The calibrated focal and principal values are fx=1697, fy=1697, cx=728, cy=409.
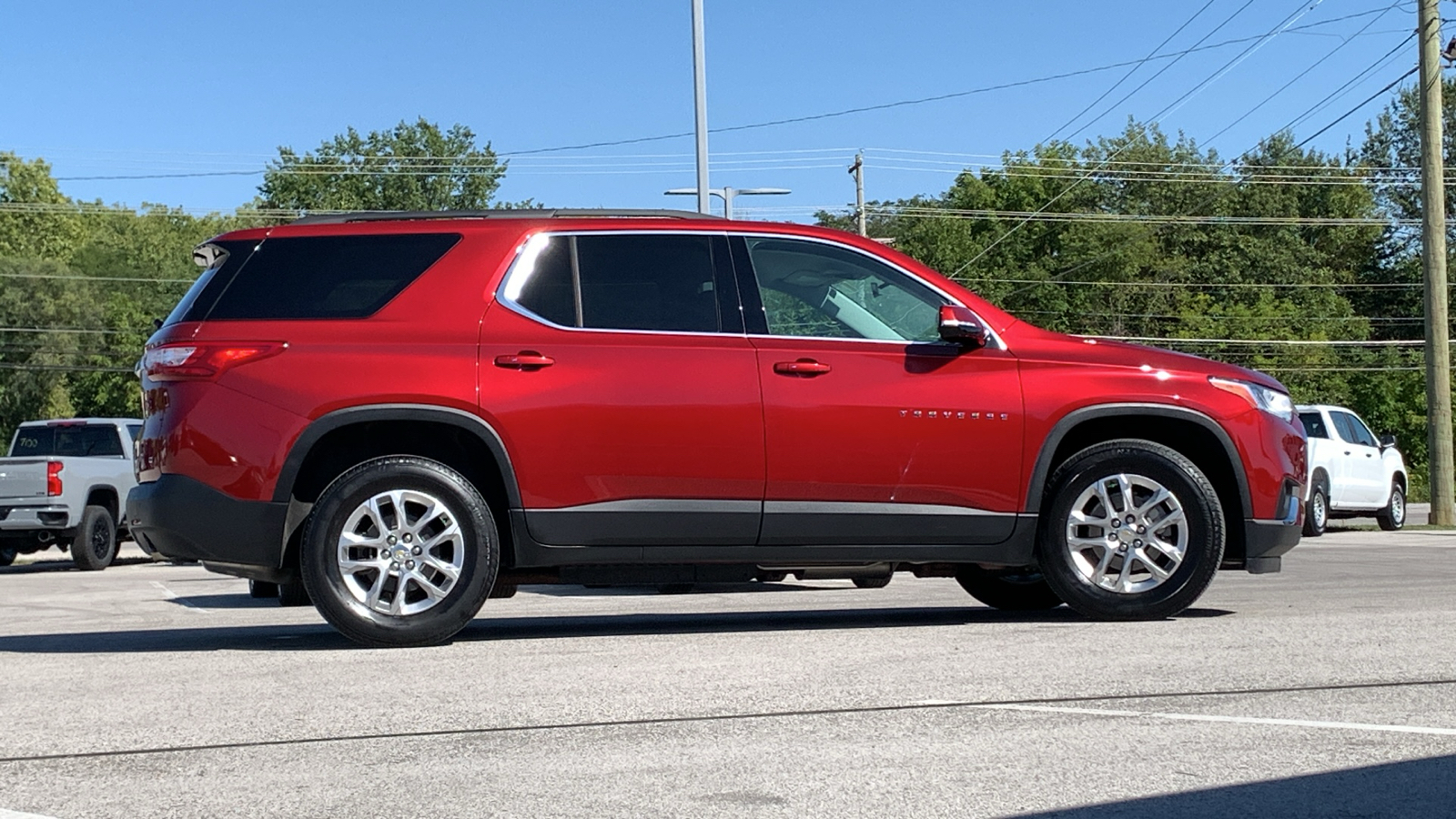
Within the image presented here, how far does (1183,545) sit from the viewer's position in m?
7.49

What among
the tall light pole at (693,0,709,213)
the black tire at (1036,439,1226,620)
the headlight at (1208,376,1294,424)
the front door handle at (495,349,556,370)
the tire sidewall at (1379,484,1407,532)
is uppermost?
the tall light pole at (693,0,709,213)

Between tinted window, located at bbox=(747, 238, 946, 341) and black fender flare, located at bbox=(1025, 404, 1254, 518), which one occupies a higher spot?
tinted window, located at bbox=(747, 238, 946, 341)

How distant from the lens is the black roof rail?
735cm

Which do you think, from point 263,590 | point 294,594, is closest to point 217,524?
point 294,594

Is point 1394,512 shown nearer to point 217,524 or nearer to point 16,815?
point 217,524

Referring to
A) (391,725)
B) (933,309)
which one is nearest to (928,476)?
(933,309)

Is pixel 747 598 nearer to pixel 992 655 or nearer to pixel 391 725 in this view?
pixel 992 655

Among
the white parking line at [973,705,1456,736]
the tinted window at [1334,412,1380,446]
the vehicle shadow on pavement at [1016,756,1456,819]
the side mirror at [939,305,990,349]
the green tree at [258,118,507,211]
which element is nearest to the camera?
the vehicle shadow on pavement at [1016,756,1456,819]

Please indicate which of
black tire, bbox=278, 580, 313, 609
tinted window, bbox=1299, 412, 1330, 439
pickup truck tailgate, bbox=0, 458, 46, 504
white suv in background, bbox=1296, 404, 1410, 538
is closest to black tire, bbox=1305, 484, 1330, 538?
white suv in background, bbox=1296, 404, 1410, 538

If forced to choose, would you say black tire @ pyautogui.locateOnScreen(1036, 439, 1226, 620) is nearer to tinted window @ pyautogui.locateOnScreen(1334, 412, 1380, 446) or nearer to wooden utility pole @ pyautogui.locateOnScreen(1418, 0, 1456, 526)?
tinted window @ pyautogui.locateOnScreen(1334, 412, 1380, 446)

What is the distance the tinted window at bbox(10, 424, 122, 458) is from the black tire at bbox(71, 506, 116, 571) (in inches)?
38.5

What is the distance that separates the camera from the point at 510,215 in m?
7.47

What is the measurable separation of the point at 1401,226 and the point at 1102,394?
71.1 m

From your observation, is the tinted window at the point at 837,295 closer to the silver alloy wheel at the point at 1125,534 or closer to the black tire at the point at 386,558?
the silver alloy wheel at the point at 1125,534
